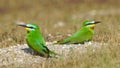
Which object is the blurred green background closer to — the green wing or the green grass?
the green grass

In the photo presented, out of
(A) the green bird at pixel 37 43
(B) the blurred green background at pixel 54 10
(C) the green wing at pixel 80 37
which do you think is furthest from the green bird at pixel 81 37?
(B) the blurred green background at pixel 54 10

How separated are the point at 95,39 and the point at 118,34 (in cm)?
50

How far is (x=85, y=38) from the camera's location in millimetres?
9234

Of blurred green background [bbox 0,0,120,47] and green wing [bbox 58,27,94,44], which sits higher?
blurred green background [bbox 0,0,120,47]

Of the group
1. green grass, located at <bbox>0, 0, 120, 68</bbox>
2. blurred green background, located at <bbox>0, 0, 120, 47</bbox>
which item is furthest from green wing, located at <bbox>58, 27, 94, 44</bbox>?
blurred green background, located at <bbox>0, 0, 120, 47</bbox>

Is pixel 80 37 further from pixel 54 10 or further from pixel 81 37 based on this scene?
pixel 54 10

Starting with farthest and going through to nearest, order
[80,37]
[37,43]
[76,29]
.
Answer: [76,29]
[80,37]
[37,43]

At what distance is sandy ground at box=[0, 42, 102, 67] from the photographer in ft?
27.3

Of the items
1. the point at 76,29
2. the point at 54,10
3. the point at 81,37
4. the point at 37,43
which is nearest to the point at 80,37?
the point at 81,37

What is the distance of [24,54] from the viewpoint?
8.76 meters

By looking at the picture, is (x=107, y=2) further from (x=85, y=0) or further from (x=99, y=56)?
(x=99, y=56)

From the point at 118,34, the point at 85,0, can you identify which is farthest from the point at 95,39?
the point at 85,0

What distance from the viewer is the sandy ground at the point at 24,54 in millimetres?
8309

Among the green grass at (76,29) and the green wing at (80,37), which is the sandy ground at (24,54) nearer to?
the green wing at (80,37)
